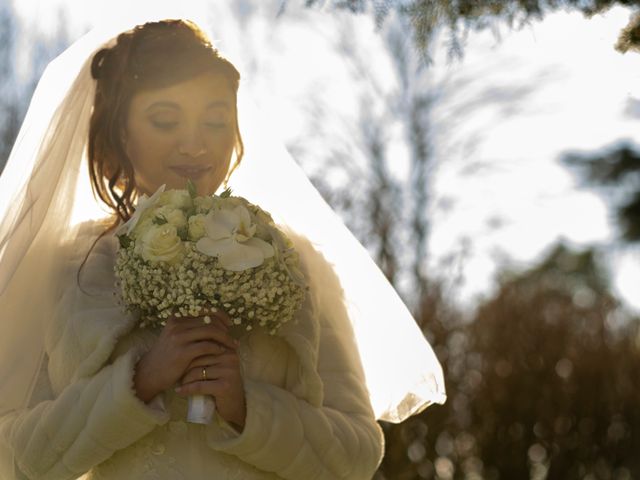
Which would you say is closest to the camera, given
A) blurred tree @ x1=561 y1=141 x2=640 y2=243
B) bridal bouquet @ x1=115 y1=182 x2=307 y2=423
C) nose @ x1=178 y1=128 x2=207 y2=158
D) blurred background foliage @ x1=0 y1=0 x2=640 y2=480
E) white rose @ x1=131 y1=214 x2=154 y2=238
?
bridal bouquet @ x1=115 y1=182 x2=307 y2=423

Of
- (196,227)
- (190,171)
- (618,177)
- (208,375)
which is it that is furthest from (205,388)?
(618,177)

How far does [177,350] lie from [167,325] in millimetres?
94

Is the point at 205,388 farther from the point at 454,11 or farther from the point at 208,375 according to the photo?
the point at 454,11

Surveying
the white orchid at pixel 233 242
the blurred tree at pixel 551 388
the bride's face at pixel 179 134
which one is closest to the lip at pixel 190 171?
the bride's face at pixel 179 134

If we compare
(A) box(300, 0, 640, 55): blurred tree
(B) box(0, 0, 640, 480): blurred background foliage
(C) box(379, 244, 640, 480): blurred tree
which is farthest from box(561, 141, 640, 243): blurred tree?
(A) box(300, 0, 640, 55): blurred tree

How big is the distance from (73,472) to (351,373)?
940 millimetres

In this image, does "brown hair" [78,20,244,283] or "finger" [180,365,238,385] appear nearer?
"finger" [180,365,238,385]

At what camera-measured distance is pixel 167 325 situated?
3664 mm

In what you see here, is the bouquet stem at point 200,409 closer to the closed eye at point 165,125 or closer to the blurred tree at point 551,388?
the closed eye at point 165,125

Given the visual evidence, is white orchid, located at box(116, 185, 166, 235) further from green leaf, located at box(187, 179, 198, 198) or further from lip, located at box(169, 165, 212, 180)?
lip, located at box(169, 165, 212, 180)

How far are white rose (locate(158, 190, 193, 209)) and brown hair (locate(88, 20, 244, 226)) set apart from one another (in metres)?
0.49

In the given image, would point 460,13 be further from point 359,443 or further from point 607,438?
point 607,438

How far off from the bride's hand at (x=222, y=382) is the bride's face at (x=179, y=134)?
637mm

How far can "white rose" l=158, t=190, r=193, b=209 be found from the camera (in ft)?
12.2
